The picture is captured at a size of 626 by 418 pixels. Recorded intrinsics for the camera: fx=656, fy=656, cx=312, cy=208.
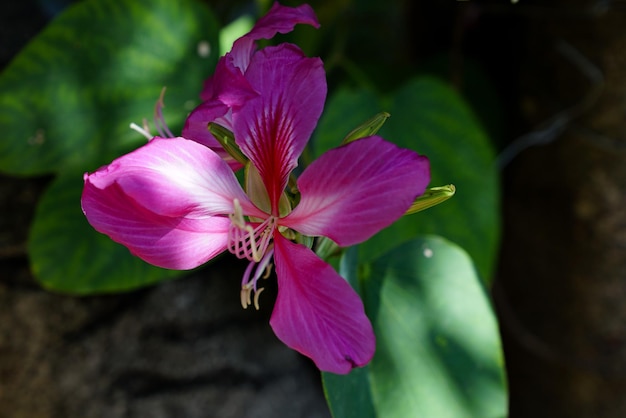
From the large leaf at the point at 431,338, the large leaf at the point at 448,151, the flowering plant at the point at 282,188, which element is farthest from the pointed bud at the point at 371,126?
the large leaf at the point at 448,151

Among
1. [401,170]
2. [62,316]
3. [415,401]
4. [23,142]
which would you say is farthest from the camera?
[62,316]

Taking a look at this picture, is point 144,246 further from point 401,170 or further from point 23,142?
point 23,142

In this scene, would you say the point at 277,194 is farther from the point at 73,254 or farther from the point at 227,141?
the point at 73,254

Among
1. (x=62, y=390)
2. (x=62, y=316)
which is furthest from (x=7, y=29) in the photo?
(x=62, y=390)

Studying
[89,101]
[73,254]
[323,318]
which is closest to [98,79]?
[89,101]

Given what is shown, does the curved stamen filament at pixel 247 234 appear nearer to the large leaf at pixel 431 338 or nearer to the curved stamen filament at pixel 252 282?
the curved stamen filament at pixel 252 282

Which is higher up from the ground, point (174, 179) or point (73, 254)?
point (174, 179)
